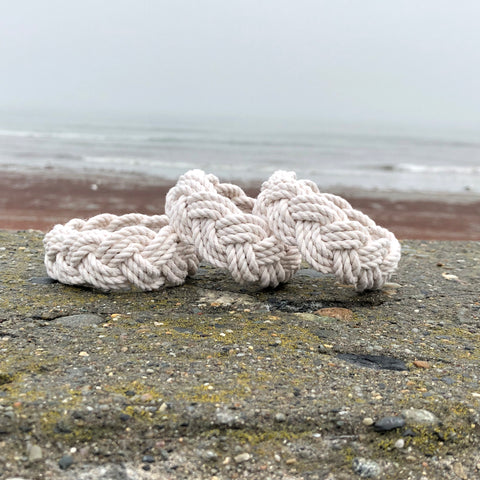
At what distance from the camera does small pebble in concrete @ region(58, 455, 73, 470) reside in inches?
45.9

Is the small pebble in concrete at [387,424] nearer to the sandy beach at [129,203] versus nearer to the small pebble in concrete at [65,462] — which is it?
the small pebble in concrete at [65,462]

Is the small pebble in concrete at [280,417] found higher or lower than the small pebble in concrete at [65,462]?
higher

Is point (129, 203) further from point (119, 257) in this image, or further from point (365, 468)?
point (365, 468)

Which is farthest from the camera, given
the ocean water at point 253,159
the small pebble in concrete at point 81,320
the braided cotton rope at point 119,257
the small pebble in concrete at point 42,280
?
the ocean water at point 253,159

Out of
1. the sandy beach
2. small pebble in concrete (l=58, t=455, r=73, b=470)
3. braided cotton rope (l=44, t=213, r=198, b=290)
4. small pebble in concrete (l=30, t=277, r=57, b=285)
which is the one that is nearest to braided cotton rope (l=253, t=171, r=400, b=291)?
braided cotton rope (l=44, t=213, r=198, b=290)

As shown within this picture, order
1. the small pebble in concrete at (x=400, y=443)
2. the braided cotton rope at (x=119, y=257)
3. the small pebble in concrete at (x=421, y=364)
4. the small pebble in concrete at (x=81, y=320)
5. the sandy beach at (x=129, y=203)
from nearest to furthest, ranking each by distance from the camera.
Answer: the small pebble in concrete at (x=400, y=443) < the small pebble in concrete at (x=421, y=364) < the small pebble in concrete at (x=81, y=320) < the braided cotton rope at (x=119, y=257) < the sandy beach at (x=129, y=203)

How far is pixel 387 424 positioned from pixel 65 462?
767 millimetres

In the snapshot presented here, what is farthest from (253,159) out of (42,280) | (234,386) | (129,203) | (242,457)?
(242,457)

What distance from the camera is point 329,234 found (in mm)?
1996

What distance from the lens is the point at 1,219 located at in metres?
5.39

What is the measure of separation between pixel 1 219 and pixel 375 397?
4889 millimetres

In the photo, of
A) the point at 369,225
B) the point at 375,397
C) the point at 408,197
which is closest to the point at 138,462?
A: the point at 375,397

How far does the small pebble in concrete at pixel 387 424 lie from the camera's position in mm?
1308

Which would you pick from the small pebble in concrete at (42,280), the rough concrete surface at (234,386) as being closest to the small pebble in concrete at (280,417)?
the rough concrete surface at (234,386)
